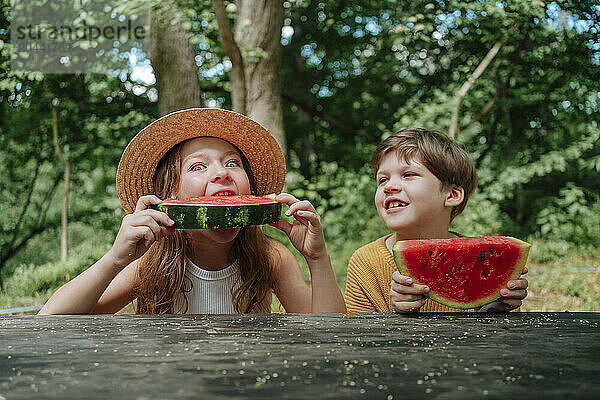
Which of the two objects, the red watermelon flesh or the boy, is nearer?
the red watermelon flesh

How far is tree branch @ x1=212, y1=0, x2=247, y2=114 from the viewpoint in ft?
17.7

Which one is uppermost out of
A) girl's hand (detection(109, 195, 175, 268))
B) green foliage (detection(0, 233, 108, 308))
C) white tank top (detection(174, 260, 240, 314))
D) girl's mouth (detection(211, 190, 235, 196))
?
girl's mouth (detection(211, 190, 235, 196))

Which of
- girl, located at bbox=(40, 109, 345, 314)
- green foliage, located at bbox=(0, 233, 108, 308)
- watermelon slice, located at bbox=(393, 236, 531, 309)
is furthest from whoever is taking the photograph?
green foliage, located at bbox=(0, 233, 108, 308)

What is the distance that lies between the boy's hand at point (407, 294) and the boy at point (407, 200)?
0.65 metres

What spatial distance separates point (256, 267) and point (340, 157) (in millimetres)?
8838

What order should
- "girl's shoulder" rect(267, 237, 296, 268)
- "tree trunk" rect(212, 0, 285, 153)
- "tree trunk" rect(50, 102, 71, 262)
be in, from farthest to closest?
"tree trunk" rect(50, 102, 71, 262) < "tree trunk" rect(212, 0, 285, 153) < "girl's shoulder" rect(267, 237, 296, 268)

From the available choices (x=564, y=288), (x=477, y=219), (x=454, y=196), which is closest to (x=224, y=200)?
(x=454, y=196)

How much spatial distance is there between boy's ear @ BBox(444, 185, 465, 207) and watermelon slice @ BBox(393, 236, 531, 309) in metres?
0.70

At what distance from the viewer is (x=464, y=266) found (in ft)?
6.86

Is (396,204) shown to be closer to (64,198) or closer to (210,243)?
(210,243)

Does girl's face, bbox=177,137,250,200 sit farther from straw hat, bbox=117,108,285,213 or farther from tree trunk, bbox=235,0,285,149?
tree trunk, bbox=235,0,285,149

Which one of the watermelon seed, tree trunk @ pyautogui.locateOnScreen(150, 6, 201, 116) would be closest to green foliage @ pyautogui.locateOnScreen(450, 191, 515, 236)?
tree trunk @ pyautogui.locateOnScreen(150, 6, 201, 116)

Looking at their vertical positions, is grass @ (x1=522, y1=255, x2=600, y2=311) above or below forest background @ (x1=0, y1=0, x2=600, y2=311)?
below

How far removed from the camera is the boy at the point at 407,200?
263 centimetres
